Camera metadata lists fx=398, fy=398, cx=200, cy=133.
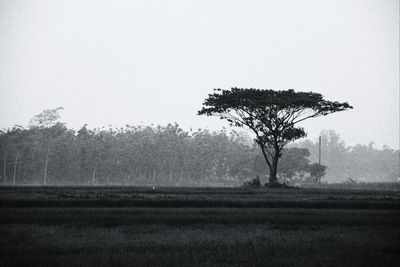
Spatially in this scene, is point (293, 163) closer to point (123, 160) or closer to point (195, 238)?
point (123, 160)

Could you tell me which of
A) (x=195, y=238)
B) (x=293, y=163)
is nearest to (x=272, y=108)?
(x=195, y=238)

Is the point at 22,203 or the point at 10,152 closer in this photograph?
the point at 22,203

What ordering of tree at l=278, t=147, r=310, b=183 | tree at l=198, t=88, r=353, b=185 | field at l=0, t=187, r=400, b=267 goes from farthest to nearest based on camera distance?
tree at l=278, t=147, r=310, b=183 < tree at l=198, t=88, r=353, b=185 < field at l=0, t=187, r=400, b=267

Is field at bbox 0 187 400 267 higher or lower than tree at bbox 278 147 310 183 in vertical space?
lower

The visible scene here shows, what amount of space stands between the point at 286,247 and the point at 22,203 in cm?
1485

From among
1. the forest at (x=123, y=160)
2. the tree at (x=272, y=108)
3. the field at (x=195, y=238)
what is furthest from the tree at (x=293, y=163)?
the field at (x=195, y=238)

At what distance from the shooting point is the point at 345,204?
23328mm

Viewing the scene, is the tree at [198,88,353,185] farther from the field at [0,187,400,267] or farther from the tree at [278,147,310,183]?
the tree at [278,147,310,183]

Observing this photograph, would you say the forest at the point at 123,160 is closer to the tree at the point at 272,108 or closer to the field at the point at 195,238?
the tree at the point at 272,108

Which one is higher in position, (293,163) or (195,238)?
(293,163)

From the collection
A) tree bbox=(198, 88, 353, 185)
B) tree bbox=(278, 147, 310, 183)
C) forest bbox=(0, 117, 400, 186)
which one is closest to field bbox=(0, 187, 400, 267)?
tree bbox=(198, 88, 353, 185)

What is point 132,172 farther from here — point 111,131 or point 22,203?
point 22,203

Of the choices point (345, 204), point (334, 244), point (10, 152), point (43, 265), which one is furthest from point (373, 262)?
point (10, 152)

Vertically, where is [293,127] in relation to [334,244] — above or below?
above
